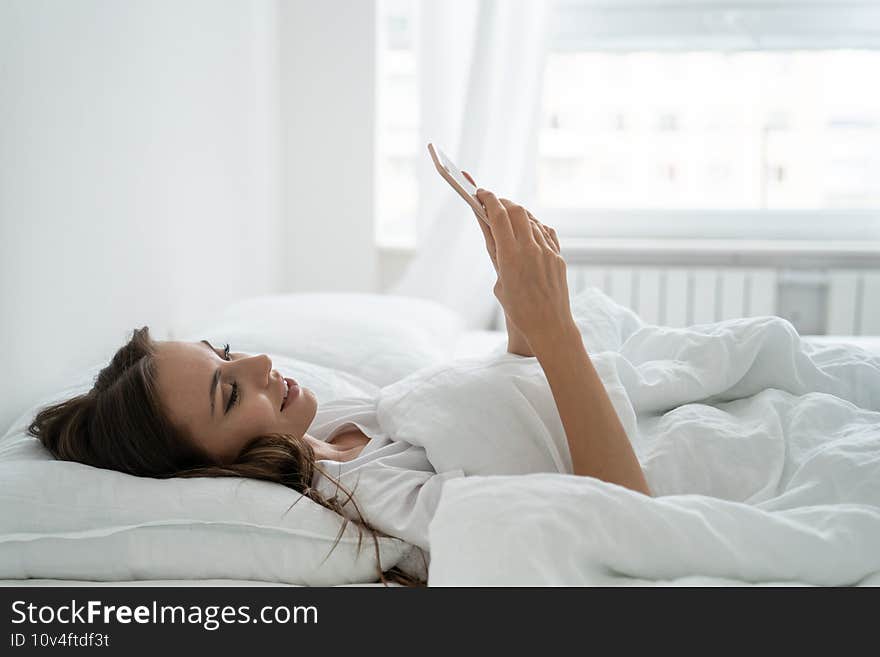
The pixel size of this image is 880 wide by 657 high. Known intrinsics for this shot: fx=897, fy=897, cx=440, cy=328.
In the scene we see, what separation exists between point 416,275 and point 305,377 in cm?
114

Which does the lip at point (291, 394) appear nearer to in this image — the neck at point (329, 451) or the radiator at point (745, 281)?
the neck at point (329, 451)

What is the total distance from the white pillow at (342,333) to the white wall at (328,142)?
720 mm

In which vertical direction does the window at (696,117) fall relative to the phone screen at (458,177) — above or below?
above

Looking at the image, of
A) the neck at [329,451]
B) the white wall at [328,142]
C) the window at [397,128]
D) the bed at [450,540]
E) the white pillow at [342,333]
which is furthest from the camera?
the window at [397,128]

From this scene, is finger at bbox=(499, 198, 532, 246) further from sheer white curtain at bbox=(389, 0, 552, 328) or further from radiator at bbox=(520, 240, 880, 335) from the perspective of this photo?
radiator at bbox=(520, 240, 880, 335)

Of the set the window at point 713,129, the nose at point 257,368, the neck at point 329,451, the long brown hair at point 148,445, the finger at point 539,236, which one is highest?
the window at point 713,129

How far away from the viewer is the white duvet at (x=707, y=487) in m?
0.80

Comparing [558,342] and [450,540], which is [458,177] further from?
[450,540]

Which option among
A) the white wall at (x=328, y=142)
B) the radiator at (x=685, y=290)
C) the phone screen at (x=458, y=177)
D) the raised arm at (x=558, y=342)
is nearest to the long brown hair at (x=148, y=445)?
the raised arm at (x=558, y=342)

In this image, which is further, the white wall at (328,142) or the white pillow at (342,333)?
the white wall at (328,142)

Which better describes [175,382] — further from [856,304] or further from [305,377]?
[856,304]

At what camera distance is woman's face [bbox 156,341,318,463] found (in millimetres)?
1083

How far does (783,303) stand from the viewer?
8.76 ft
